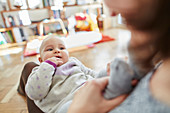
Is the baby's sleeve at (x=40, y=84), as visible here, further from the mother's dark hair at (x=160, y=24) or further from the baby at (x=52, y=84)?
the mother's dark hair at (x=160, y=24)

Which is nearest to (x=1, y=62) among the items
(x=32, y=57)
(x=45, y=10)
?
(x=32, y=57)

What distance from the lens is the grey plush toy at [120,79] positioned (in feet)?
1.02

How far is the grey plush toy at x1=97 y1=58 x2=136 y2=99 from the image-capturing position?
310mm

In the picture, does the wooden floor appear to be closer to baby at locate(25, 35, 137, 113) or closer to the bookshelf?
baby at locate(25, 35, 137, 113)

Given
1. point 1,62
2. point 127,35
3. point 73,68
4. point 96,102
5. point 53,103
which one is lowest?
point 1,62

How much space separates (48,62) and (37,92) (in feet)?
0.61

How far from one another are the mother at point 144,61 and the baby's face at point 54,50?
0.60 metres

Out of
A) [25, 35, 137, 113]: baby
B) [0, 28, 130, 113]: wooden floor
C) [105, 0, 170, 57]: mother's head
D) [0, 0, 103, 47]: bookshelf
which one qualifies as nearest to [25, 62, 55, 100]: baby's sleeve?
[25, 35, 137, 113]: baby

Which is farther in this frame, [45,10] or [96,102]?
[45,10]

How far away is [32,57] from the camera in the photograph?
2.20 m

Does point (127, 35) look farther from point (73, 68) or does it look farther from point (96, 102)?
point (73, 68)

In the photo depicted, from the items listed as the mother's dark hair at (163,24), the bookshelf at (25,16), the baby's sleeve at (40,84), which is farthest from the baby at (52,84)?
the bookshelf at (25,16)

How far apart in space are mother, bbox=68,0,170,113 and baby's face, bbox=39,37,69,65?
60cm

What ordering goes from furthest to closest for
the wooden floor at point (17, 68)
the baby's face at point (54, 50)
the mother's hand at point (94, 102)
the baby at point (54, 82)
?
1. the wooden floor at point (17, 68)
2. the baby's face at point (54, 50)
3. the baby at point (54, 82)
4. the mother's hand at point (94, 102)
